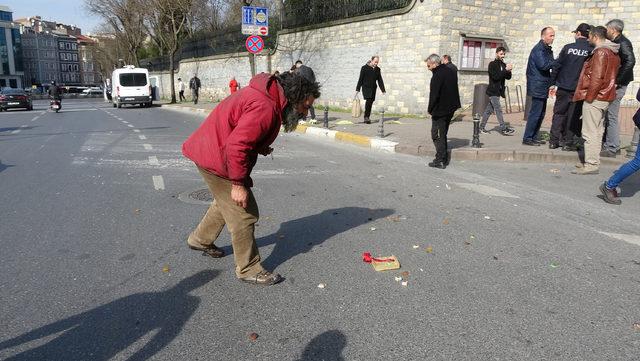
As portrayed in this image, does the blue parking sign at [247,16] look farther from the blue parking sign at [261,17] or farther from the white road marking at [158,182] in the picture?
the white road marking at [158,182]

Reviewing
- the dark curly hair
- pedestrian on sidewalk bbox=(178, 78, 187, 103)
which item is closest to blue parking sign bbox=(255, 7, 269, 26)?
the dark curly hair

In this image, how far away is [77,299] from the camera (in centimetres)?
323

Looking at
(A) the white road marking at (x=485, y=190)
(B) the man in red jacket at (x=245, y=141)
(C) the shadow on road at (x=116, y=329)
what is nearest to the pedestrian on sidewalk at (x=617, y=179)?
(A) the white road marking at (x=485, y=190)

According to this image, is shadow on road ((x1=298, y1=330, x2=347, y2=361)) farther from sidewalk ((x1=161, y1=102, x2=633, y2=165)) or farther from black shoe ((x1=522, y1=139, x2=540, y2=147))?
black shoe ((x1=522, y1=139, x2=540, y2=147))

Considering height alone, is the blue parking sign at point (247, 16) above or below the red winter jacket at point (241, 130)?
above

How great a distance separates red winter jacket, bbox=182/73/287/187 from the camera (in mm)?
3014

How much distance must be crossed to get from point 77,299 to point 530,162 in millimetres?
7992

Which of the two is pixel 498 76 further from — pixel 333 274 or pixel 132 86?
pixel 132 86

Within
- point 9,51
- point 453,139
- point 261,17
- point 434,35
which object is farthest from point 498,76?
point 9,51

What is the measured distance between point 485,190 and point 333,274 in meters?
3.62

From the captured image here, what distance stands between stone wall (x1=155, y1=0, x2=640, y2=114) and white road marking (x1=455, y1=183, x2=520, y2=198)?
389 inches

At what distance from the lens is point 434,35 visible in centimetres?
1561

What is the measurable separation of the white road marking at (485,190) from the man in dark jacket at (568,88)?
3.38 metres

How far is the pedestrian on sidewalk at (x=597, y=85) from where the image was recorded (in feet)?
21.5
